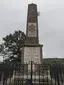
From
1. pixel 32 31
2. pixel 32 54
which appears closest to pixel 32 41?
pixel 32 31

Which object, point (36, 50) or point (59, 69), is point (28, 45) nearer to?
point (36, 50)

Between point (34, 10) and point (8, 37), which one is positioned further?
point (8, 37)

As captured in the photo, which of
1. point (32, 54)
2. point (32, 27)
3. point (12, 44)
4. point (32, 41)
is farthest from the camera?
point (12, 44)

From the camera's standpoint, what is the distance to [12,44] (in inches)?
1321

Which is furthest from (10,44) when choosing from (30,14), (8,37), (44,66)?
(44,66)

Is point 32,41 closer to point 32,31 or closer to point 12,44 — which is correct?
point 32,31

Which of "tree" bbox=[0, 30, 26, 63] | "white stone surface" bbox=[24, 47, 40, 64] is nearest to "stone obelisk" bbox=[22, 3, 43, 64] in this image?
"white stone surface" bbox=[24, 47, 40, 64]

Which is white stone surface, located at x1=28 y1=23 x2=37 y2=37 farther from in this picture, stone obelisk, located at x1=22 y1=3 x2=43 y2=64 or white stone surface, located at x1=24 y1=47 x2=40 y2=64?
white stone surface, located at x1=24 y1=47 x2=40 y2=64

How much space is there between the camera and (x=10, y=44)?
111 ft

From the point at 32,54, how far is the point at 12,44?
68.0 feet

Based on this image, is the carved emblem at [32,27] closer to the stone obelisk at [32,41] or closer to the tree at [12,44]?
the stone obelisk at [32,41]

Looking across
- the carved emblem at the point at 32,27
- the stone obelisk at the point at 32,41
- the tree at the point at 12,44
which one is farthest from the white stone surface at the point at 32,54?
the tree at the point at 12,44

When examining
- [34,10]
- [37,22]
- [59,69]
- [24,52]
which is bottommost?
[59,69]

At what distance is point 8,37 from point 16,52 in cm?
468
